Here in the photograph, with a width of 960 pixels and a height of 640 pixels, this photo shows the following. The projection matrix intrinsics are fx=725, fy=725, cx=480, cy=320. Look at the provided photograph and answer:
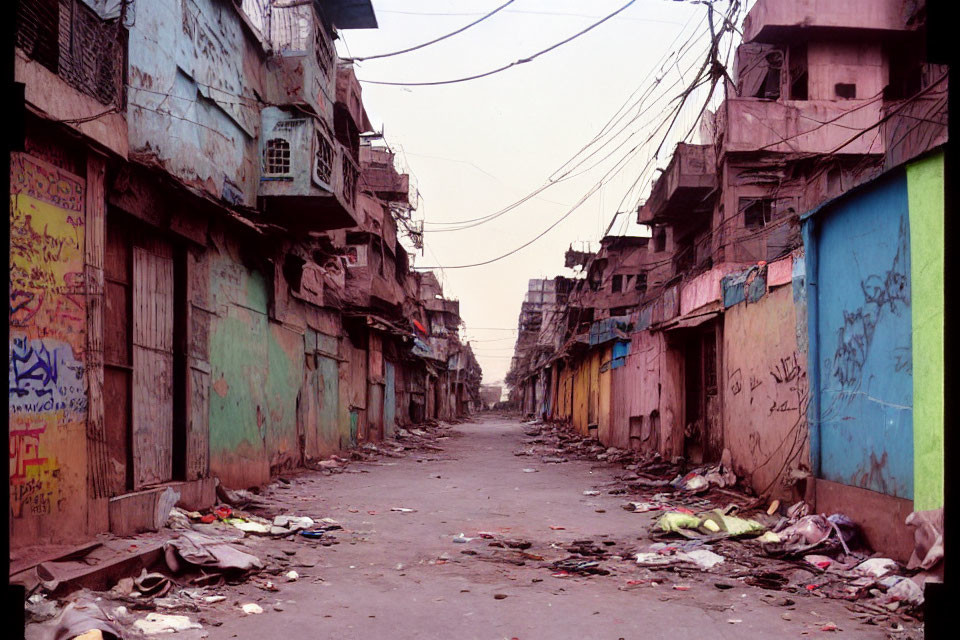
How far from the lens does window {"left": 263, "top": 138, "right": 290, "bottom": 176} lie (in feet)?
40.4

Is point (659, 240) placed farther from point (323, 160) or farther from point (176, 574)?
point (176, 574)

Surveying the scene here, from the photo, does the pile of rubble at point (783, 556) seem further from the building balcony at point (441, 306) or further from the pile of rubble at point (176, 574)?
the building balcony at point (441, 306)

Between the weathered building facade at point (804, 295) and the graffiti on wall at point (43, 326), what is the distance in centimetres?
703

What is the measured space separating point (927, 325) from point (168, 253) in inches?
325

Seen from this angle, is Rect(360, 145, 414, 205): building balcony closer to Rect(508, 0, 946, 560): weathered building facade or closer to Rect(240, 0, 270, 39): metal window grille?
Rect(508, 0, 946, 560): weathered building facade

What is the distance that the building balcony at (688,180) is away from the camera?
21719 mm

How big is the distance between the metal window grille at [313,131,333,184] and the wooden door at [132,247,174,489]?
3.90 metres

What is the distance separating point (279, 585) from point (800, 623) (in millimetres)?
3929

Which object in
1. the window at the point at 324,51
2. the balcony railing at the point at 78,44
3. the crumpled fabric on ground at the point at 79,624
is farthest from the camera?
the window at the point at 324,51

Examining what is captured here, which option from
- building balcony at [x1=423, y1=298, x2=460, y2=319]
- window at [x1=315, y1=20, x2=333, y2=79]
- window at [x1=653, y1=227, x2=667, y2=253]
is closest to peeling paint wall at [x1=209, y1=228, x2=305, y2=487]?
window at [x1=315, y1=20, x2=333, y2=79]

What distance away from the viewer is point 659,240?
1169 inches

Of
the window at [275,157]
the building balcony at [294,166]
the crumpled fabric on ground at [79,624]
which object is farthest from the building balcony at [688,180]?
the crumpled fabric on ground at [79,624]

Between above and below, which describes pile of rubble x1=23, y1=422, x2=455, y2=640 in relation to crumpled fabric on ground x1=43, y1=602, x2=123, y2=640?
below

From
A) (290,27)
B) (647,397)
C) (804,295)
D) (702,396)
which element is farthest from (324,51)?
(647,397)
